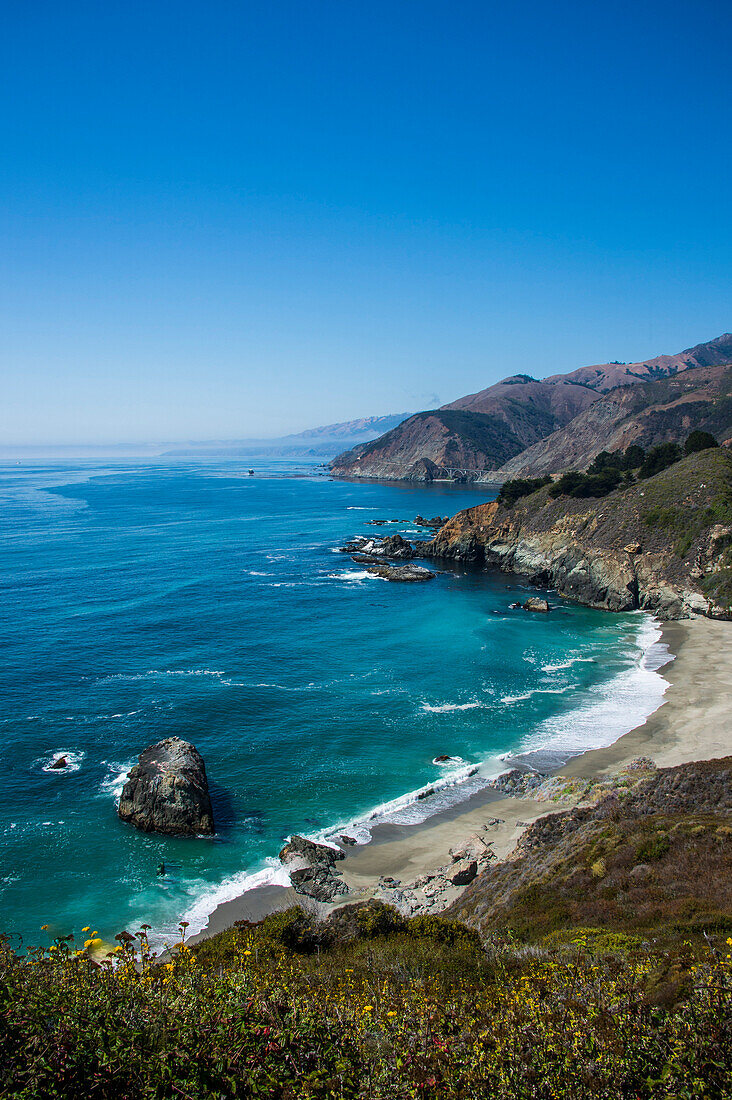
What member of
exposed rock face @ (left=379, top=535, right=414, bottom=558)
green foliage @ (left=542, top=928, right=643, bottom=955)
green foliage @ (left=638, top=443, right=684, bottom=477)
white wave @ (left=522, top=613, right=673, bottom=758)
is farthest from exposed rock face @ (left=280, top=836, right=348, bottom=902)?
green foliage @ (left=638, top=443, right=684, bottom=477)

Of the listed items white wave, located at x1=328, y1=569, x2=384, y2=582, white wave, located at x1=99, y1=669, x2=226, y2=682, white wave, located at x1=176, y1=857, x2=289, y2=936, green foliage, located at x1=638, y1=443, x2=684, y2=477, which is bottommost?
white wave, located at x1=176, y1=857, x2=289, y2=936

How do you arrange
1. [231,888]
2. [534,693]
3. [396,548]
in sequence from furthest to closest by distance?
1. [396,548]
2. [534,693]
3. [231,888]

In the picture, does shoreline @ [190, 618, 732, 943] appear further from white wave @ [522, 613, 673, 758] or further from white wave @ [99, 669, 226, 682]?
white wave @ [99, 669, 226, 682]

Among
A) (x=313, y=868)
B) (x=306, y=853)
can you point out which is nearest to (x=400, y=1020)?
(x=313, y=868)

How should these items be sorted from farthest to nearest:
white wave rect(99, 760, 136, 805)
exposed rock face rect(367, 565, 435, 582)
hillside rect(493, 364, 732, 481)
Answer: hillside rect(493, 364, 732, 481) < exposed rock face rect(367, 565, 435, 582) < white wave rect(99, 760, 136, 805)

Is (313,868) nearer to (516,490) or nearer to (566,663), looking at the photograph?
(566,663)

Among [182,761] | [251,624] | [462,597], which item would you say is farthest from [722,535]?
[182,761]

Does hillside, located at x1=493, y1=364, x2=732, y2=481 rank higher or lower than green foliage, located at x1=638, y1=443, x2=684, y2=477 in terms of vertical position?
higher
